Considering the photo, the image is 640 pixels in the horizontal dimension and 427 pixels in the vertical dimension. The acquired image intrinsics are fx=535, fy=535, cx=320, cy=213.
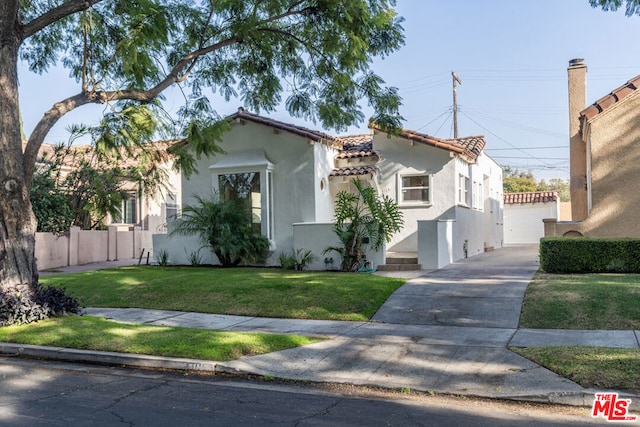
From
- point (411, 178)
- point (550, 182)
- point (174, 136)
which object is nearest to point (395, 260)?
point (411, 178)

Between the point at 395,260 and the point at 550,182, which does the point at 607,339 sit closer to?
the point at 395,260

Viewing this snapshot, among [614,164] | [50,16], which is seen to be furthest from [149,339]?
[614,164]

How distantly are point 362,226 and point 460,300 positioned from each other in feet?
16.4

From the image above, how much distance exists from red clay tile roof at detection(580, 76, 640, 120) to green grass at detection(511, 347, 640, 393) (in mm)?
10328

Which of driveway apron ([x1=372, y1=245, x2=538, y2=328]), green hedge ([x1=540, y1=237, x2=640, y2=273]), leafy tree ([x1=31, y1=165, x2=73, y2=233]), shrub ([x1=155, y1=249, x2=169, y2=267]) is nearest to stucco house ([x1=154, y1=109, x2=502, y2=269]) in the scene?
shrub ([x1=155, y1=249, x2=169, y2=267])

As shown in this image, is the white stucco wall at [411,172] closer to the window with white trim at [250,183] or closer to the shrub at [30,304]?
the window with white trim at [250,183]

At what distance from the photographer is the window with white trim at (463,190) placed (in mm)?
18625

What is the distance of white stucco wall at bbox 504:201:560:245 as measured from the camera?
3152 cm

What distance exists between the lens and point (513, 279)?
41.8 ft

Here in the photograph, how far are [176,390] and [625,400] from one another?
487 cm

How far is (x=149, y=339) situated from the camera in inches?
328

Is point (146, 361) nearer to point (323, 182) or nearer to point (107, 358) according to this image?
point (107, 358)

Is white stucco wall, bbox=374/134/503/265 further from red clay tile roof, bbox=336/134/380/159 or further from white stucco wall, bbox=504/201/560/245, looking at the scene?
white stucco wall, bbox=504/201/560/245

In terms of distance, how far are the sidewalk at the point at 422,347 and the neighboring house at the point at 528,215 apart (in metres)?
21.3
